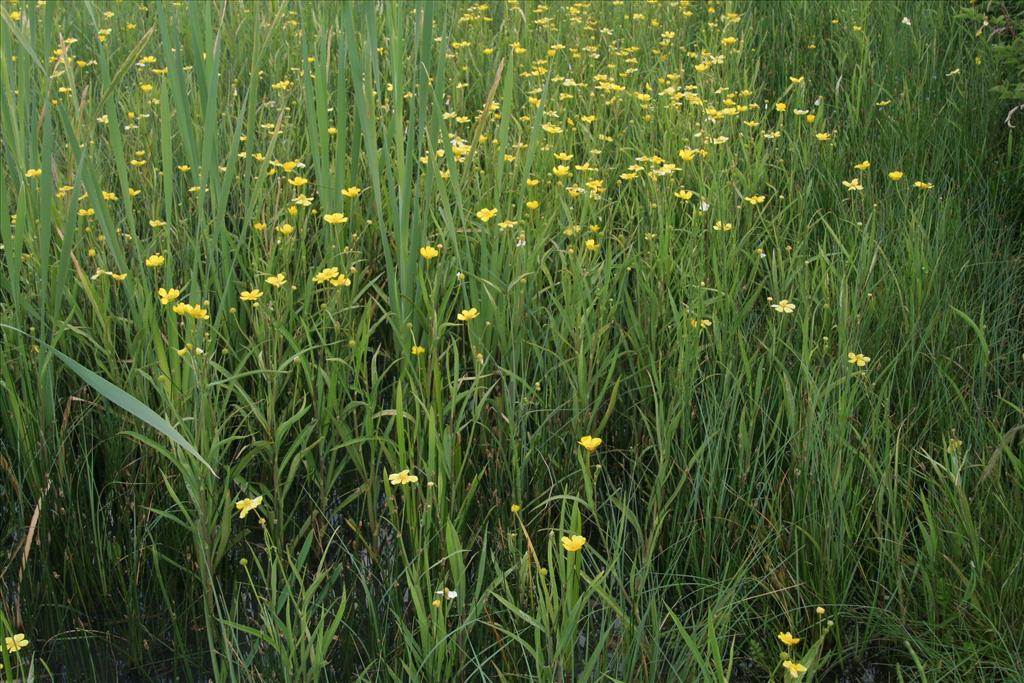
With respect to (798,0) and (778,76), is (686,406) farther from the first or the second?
(798,0)

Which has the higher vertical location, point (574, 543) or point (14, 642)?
point (574, 543)

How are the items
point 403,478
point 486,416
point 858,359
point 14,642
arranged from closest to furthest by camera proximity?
point 14,642 < point 403,478 < point 858,359 < point 486,416

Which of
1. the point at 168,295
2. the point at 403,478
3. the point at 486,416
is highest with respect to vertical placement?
the point at 168,295

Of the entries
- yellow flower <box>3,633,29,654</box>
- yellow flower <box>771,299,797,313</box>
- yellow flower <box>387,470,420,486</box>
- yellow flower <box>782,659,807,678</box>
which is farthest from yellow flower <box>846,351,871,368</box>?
yellow flower <box>3,633,29,654</box>

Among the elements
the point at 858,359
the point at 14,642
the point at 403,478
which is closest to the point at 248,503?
the point at 403,478

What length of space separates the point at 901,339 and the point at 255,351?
138 centimetres

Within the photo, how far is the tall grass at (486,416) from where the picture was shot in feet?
5.38

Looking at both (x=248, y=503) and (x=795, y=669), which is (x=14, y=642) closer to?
(x=248, y=503)

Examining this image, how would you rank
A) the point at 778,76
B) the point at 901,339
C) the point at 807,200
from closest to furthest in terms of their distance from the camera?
the point at 901,339 → the point at 807,200 → the point at 778,76

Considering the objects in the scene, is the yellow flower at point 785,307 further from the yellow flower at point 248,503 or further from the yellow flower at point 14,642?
the yellow flower at point 14,642

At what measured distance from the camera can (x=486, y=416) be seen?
6.84 feet

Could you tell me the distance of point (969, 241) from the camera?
263 centimetres

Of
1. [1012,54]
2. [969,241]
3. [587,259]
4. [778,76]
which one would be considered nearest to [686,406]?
[587,259]

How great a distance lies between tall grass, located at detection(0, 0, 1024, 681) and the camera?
164 cm
